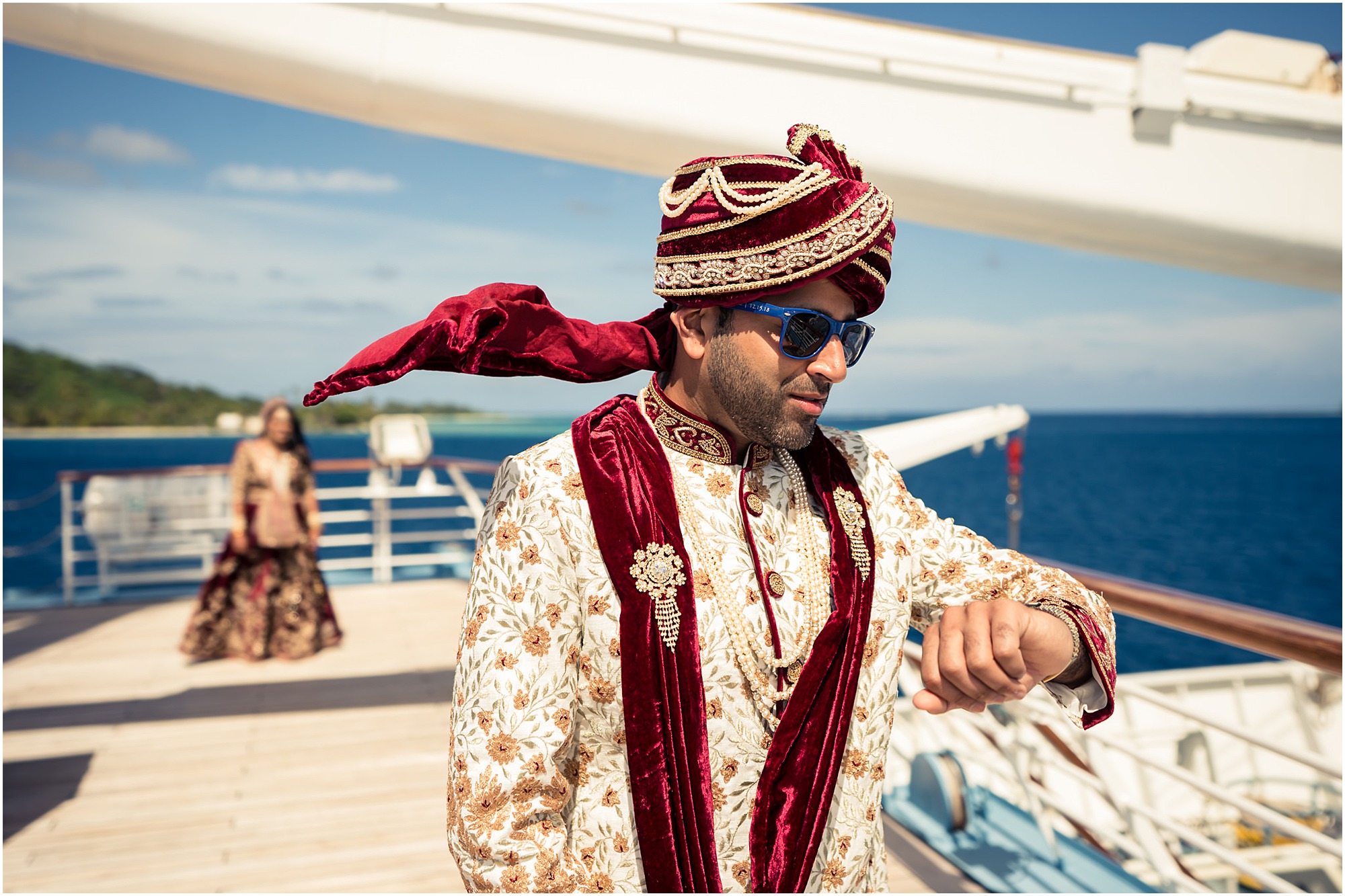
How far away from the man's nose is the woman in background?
4027mm

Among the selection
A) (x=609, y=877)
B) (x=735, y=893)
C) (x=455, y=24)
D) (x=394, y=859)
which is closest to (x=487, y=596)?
(x=609, y=877)

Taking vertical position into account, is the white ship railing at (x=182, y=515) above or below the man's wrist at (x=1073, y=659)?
below

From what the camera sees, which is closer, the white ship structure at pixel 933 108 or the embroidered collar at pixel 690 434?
the embroidered collar at pixel 690 434

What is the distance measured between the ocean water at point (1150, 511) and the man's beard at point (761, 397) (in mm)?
483

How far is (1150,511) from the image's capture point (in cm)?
5228

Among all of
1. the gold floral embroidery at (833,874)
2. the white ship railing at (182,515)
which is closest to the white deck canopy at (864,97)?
the gold floral embroidery at (833,874)

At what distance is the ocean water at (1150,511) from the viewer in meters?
30.7

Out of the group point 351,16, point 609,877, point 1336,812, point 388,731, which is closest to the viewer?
point 609,877

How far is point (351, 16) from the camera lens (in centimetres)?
152

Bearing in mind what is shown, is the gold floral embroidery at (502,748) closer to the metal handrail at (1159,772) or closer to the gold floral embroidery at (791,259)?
the gold floral embroidery at (791,259)

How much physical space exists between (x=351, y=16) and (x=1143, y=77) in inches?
64.8

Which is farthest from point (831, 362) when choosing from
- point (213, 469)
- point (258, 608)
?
point (213, 469)

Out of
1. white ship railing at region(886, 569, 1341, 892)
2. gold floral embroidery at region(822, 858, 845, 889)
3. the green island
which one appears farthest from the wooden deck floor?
the green island

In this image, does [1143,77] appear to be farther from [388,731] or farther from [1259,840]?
[1259,840]
